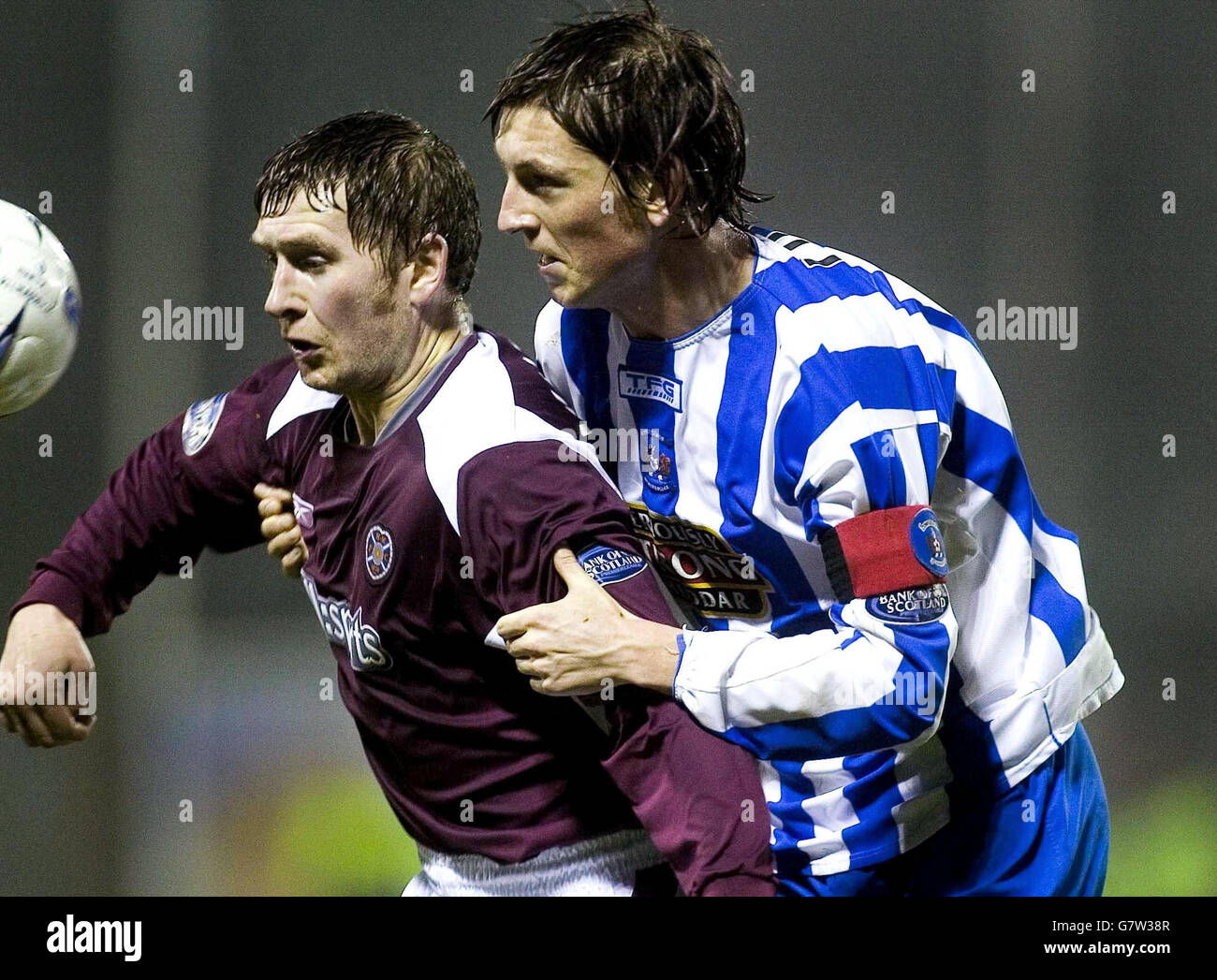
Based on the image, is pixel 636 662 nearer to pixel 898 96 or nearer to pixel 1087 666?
pixel 1087 666

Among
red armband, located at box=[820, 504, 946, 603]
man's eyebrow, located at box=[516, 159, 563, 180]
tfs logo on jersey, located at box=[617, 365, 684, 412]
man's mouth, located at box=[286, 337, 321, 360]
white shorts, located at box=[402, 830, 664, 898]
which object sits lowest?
white shorts, located at box=[402, 830, 664, 898]

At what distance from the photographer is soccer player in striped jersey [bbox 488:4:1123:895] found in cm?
173

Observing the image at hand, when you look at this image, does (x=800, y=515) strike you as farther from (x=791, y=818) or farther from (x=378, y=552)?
(x=378, y=552)

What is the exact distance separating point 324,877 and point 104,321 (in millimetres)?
A: 1529

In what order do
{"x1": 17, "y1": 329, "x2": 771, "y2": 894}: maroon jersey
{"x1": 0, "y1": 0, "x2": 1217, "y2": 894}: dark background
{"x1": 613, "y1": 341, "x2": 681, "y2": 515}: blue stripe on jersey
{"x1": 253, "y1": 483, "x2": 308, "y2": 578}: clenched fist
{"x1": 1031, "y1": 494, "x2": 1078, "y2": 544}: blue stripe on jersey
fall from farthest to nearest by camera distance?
1. {"x1": 0, "y1": 0, "x2": 1217, "y2": 894}: dark background
2. {"x1": 253, "y1": 483, "x2": 308, "y2": 578}: clenched fist
3. {"x1": 1031, "y1": 494, "x2": 1078, "y2": 544}: blue stripe on jersey
4. {"x1": 613, "y1": 341, "x2": 681, "y2": 515}: blue stripe on jersey
5. {"x1": 17, "y1": 329, "x2": 771, "y2": 894}: maroon jersey

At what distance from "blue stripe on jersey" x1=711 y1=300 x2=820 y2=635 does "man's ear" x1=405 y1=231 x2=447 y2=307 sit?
1.37 feet

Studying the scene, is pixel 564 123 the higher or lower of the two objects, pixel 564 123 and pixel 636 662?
the higher

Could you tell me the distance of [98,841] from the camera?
382 cm

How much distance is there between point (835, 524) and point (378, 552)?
0.59 metres

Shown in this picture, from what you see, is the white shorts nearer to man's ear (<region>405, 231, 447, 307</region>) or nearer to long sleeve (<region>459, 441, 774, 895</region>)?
long sleeve (<region>459, 441, 774, 895</region>)

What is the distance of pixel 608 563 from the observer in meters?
1.80

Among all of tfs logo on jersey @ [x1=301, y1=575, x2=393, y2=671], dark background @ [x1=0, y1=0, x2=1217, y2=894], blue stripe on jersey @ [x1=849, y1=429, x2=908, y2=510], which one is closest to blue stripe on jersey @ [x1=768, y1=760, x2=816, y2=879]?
blue stripe on jersey @ [x1=849, y1=429, x2=908, y2=510]

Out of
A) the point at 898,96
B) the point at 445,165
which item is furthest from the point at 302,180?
the point at 898,96

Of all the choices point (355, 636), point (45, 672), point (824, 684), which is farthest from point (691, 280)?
point (45, 672)
